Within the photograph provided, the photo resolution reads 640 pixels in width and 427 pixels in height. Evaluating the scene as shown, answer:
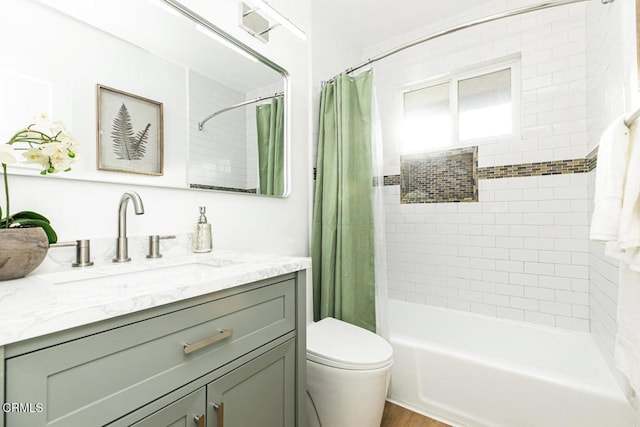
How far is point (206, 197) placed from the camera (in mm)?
1426

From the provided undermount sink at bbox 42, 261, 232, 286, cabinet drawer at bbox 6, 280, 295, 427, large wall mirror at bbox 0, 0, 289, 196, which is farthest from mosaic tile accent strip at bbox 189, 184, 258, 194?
cabinet drawer at bbox 6, 280, 295, 427

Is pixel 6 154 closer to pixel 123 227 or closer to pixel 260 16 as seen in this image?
pixel 123 227

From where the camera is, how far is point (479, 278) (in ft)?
7.90

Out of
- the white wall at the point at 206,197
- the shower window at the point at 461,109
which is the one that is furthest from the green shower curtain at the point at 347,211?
the shower window at the point at 461,109

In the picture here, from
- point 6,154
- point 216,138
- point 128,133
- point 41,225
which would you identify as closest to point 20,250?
point 41,225

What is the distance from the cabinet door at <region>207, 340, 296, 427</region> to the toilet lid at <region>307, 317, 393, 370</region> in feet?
1.16

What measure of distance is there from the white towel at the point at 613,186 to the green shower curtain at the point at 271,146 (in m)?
1.43

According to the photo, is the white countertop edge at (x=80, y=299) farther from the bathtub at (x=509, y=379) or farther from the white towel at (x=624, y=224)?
the bathtub at (x=509, y=379)

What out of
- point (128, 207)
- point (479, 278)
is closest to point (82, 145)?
point (128, 207)

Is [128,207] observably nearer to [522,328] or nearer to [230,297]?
[230,297]

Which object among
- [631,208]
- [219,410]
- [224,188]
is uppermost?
[224,188]

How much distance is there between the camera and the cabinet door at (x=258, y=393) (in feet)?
2.76

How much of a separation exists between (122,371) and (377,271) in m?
1.49

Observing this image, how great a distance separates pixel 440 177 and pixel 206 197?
1.91m
